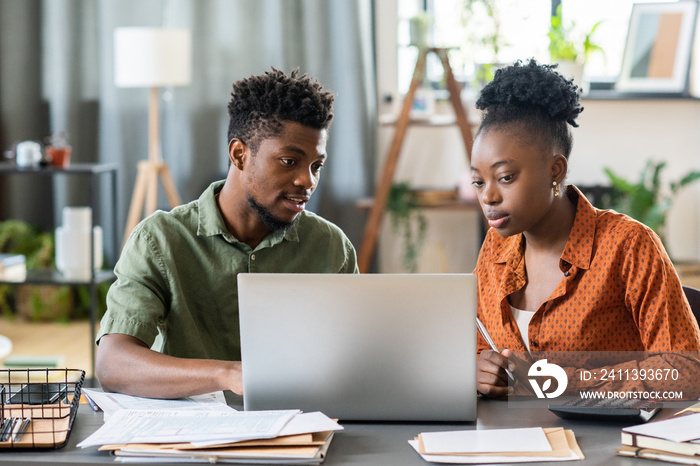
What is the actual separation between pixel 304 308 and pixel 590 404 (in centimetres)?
46

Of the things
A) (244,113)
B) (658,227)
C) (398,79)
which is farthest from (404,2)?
(244,113)

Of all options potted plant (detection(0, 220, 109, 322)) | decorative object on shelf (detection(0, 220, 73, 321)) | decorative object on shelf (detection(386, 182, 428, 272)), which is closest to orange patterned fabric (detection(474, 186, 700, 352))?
decorative object on shelf (detection(386, 182, 428, 272))

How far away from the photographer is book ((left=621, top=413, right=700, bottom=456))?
40.8 inches

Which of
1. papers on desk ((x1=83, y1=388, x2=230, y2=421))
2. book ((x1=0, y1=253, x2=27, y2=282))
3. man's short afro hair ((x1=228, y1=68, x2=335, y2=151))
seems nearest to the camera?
papers on desk ((x1=83, y1=388, x2=230, y2=421))

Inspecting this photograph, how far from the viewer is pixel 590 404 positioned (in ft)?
4.02

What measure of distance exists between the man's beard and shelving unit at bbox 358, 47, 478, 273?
2145mm

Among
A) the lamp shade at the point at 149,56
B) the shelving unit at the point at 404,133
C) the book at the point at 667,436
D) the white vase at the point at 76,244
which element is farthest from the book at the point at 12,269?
the book at the point at 667,436

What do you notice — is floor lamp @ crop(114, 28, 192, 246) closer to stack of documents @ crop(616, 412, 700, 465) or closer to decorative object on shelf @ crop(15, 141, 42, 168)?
decorative object on shelf @ crop(15, 141, 42, 168)

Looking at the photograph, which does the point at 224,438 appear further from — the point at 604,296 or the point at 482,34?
the point at 482,34

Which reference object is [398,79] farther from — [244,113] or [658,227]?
[244,113]

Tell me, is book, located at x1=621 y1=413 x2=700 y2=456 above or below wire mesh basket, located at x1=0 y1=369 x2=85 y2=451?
above

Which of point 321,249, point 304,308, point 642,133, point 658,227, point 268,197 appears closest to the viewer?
point 304,308

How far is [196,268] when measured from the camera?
165 cm

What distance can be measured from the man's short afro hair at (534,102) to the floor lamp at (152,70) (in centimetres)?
271
